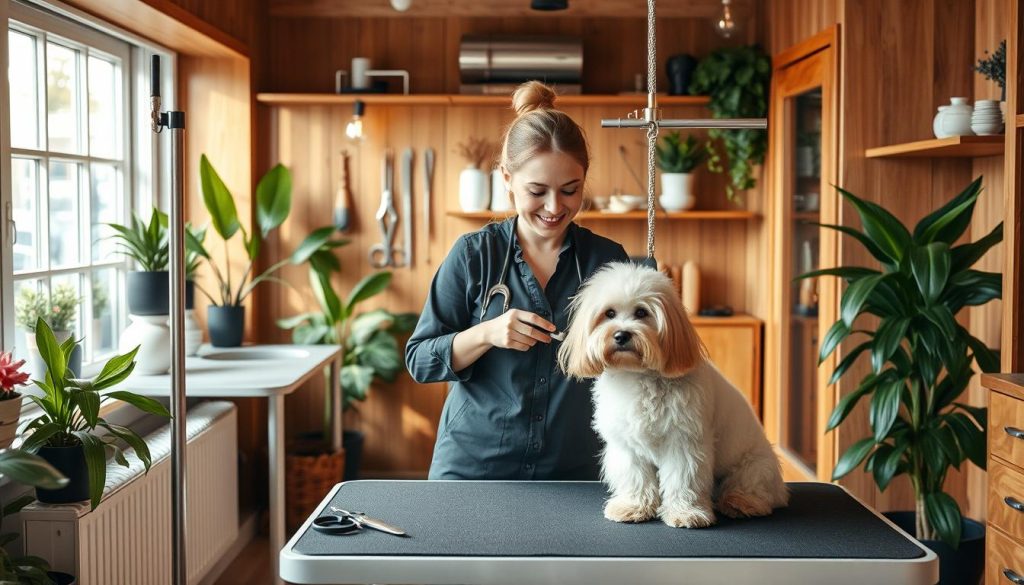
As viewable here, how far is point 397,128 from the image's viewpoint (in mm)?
5156

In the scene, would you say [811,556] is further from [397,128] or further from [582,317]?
[397,128]

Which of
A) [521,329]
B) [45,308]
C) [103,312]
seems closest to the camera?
[521,329]

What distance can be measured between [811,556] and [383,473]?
12.6ft

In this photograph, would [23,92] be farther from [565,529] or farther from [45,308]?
[565,529]

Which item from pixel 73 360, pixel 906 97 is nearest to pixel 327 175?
pixel 73 360

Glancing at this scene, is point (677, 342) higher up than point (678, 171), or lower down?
lower down

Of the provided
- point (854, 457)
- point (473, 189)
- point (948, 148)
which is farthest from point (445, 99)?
point (854, 457)

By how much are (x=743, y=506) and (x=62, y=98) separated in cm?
290

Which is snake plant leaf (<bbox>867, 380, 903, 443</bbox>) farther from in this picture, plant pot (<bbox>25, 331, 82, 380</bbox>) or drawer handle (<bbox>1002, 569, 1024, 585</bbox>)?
plant pot (<bbox>25, 331, 82, 380</bbox>)

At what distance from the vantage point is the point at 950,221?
9.96 feet

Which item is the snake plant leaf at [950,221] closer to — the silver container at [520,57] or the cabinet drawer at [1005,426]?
the cabinet drawer at [1005,426]

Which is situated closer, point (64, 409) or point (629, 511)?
point (629, 511)

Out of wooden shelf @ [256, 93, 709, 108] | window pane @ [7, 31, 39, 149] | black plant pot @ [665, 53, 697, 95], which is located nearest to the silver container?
wooden shelf @ [256, 93, 709, 108]

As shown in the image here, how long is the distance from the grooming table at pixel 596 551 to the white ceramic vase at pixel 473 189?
10.8ft
